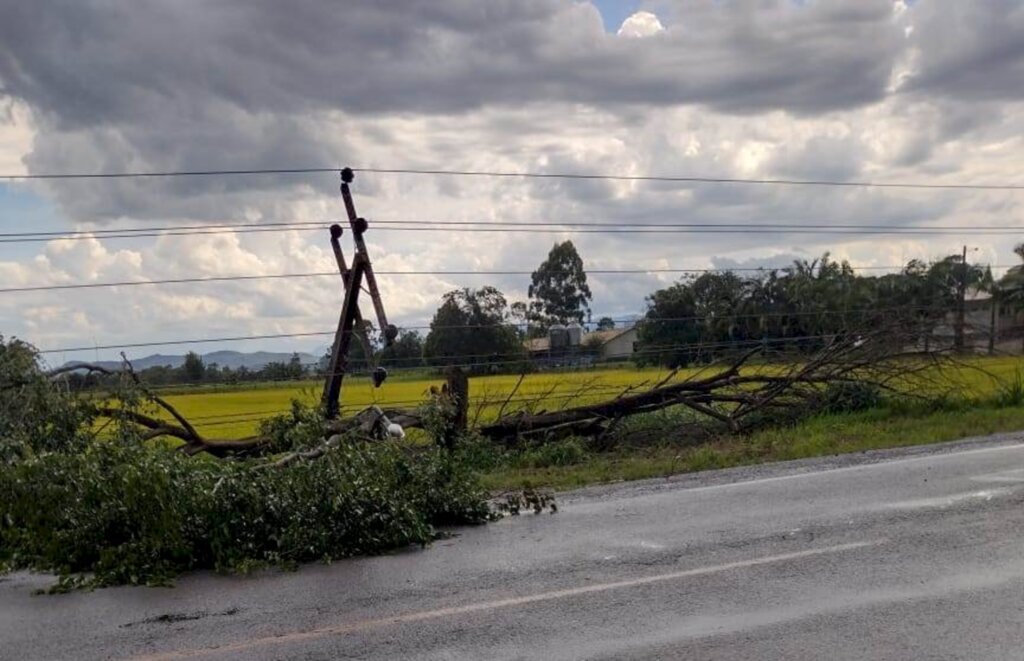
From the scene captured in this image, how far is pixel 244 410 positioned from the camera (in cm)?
1753

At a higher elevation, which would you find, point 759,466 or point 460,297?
point 460,297

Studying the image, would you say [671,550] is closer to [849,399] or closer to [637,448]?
[637,448]

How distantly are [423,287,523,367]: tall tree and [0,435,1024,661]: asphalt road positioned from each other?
9456 millimetres

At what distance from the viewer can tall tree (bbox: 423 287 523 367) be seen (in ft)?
64.7

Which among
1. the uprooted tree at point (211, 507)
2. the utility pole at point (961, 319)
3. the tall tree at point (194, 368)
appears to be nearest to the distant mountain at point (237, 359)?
the tall tree at point (194, 368)

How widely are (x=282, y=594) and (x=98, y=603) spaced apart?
4.29ft

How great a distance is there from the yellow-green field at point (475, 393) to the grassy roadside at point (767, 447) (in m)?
1.45

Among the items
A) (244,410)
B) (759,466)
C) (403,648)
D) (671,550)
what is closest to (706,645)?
(403,648)

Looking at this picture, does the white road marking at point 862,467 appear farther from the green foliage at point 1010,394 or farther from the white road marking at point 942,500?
the green foliage at point 1010,394

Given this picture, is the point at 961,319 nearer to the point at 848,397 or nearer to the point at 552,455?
the point at 848,397

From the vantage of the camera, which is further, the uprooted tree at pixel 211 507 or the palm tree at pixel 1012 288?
the palm tree at pixel 1012 288

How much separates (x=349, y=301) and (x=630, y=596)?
9621 mm

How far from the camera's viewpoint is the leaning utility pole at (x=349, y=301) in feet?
51.5

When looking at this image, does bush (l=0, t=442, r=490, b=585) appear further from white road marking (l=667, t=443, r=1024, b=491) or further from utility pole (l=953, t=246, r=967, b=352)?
utility pole (l=953, t=246, r=967, b=352)
